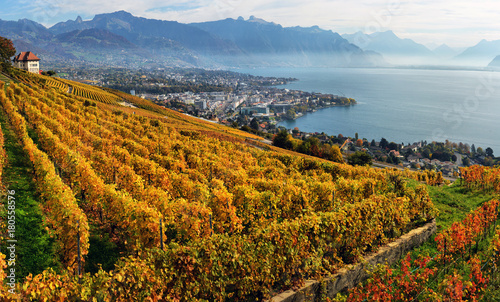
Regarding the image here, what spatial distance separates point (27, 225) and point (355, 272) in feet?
33.7

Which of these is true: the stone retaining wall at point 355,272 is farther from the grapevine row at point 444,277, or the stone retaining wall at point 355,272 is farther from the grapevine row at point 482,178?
the grapevine row at point 482,178

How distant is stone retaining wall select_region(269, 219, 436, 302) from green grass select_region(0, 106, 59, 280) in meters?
6.58

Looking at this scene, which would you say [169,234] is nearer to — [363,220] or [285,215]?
[285,215]

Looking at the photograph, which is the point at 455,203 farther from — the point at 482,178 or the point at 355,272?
the point at 355,272

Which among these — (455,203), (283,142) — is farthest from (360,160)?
(455,203)

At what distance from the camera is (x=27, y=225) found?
966 centimetres

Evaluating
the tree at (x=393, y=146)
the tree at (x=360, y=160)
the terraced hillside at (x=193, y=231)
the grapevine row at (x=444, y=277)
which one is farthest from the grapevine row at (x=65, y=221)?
the tree at (x=393, y=146)

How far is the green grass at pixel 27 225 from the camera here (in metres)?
8.17

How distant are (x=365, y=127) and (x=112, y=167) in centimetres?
11955

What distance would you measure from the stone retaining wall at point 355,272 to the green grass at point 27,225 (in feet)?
21.6

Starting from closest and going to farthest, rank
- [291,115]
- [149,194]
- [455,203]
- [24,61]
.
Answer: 1. [149,194]
2. [455,203]
3. [24,61]
4. [291,115]

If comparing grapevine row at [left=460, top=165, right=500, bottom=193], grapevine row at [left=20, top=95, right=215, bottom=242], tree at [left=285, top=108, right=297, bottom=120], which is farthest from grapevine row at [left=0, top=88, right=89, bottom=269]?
tree at [left=285, top=108, right=297, bottom=120]

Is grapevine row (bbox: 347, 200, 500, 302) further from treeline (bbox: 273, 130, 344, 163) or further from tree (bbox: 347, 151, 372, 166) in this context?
tree (bbox: 347, 151, 372, 166)

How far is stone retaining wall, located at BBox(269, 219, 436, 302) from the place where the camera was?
6.99m
